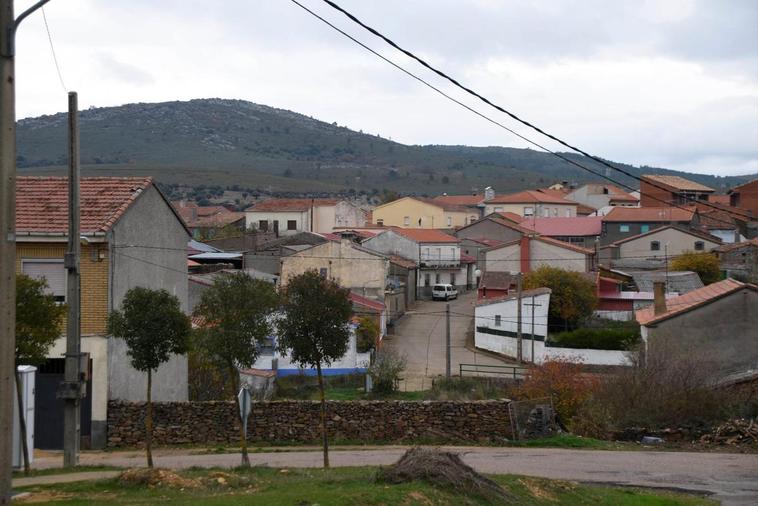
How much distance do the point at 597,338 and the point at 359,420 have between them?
78.4 ft

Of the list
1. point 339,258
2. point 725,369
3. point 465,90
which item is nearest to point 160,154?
point 339,258

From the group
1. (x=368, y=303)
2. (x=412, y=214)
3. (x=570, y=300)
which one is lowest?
(x=368, y=303)

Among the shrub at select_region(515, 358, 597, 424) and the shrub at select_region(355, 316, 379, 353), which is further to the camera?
the shrub at select_region(355, 316, 379, 353)

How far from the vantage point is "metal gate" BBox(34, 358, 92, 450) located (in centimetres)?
2402

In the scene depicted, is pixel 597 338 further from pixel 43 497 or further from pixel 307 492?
pixel 43 497

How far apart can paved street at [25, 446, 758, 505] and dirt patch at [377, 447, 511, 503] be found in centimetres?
560

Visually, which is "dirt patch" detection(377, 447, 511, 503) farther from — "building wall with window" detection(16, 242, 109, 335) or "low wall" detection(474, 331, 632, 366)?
"low wall" detection(474, 331, 632, 366)

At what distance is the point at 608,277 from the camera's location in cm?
5966

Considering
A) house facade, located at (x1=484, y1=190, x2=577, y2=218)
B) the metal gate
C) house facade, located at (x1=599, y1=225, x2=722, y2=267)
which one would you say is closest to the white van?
house facade, located at (x1=599, y1=225, x2=722, y2=267)

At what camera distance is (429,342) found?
5331 cm

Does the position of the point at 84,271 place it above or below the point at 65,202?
below

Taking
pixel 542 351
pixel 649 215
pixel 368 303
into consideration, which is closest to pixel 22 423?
pixel 542 351

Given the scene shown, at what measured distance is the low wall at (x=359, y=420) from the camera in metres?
25.0

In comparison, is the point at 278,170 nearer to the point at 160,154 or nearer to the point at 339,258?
the point at 160,154
